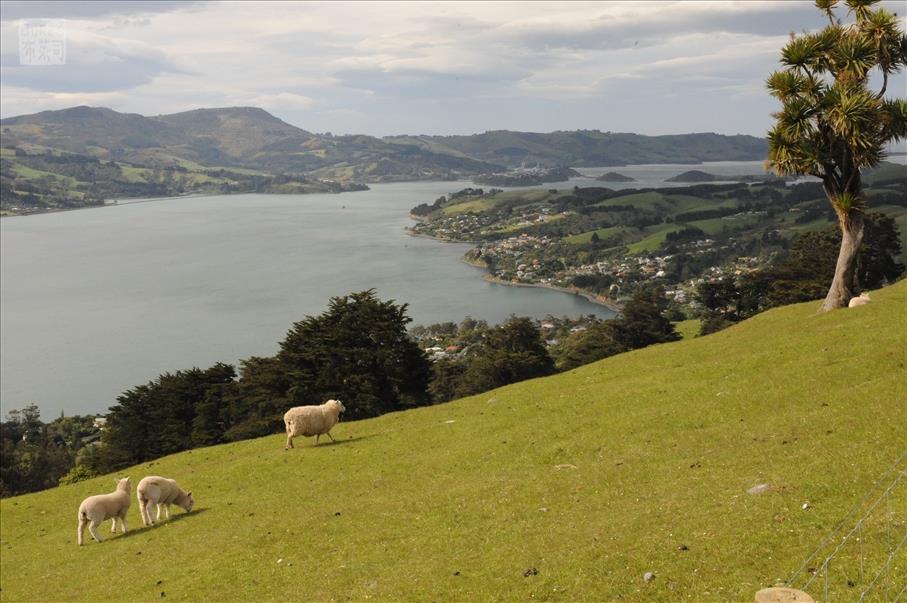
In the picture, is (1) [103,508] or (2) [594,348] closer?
(1) [103,508]

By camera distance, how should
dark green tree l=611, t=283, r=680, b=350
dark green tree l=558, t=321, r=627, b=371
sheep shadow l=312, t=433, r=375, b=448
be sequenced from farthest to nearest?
dark green tree l=611, t=283, r=680, b=350 < dark green tree l=558, t=321, r=627, b=371 < sheep shadow l=312, t=433, r=375, b=448

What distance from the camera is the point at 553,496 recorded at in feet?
61.9

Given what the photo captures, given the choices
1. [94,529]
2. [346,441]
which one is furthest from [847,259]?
[94,529]

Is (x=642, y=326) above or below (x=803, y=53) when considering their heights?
below

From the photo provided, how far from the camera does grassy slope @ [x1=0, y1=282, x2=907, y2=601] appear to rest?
13633mm

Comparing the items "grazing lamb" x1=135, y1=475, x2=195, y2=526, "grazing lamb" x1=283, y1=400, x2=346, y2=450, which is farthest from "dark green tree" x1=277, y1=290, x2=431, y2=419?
"grazing lamb" x1=135, y1=475, x2=195, y2=526

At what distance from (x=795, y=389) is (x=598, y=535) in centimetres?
1247

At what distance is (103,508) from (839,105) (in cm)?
3602

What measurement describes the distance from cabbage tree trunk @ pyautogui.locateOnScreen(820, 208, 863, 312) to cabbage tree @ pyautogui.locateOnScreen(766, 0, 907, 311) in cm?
7

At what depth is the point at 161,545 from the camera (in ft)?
70.4

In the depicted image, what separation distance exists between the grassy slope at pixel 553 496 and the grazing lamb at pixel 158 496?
770 millimetres

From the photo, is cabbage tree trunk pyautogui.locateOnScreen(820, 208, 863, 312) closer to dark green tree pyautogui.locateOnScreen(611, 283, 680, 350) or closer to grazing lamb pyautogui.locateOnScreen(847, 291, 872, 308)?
grazing lamb pyautogui.locateOnScreen(847, 291, 872, 308)

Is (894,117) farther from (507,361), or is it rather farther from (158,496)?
(507,361)

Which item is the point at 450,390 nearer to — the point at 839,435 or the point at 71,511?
the point at 71,511
